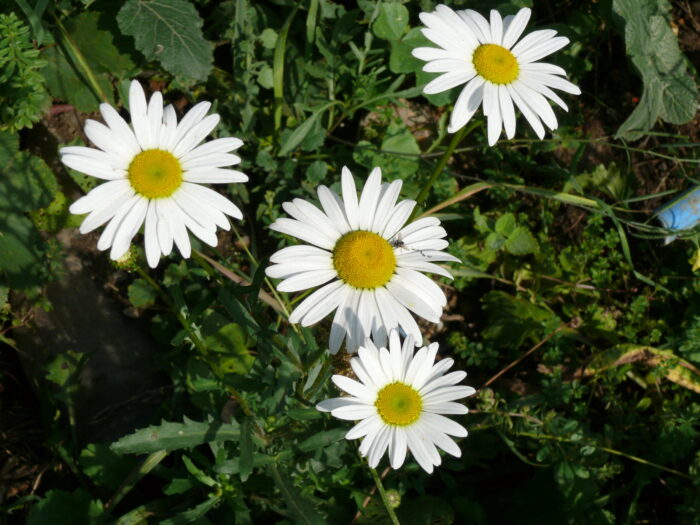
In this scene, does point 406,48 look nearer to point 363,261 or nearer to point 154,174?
point 363,261

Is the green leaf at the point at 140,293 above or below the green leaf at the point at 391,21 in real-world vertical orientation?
below

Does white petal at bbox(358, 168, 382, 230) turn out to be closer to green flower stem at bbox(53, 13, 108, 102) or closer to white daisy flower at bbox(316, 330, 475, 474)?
white daisy flower at bbox(316, 330, 475, 474)

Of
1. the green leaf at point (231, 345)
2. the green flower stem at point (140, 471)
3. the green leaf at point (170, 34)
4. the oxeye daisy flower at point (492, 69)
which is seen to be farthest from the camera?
the green leaf at point (231, 345)

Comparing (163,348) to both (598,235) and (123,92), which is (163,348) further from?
(598,235)

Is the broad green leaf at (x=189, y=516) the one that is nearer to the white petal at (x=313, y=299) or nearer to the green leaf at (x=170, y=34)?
the white petal at (x=313, y=299)

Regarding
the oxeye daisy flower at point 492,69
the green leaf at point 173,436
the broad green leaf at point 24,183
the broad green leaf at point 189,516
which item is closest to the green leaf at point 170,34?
the broad green leaf at point 24,183

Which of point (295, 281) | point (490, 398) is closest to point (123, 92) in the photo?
point (295, 281)

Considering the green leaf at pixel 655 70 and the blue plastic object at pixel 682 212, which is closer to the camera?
the green leaf at pixel 655 70

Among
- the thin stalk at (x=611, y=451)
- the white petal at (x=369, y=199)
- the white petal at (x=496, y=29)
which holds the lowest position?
the thin stalk at (x=611, y=451)
